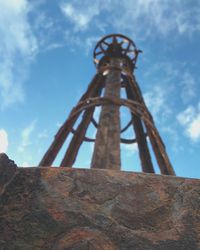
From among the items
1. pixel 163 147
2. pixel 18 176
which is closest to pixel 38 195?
pixel 18 176

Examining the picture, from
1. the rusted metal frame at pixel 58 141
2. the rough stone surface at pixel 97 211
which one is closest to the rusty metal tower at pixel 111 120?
the rusted metal frame at pixel 58 141

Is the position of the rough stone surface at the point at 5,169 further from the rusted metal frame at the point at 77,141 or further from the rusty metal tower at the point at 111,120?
the rusted metal frame at the point at 77,141

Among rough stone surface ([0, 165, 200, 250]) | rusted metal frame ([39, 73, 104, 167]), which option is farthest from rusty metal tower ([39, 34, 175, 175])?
rough stone surface ([0, 165, 200, 250])

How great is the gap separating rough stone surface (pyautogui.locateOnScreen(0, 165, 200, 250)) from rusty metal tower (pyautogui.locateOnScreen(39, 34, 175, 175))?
253 cm

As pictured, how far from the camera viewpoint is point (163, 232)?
1.45m

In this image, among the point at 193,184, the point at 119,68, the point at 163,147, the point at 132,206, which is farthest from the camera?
the point at 119,68

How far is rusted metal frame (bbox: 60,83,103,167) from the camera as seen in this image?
568 centimetres

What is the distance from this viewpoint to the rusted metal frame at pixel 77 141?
18.6 feet

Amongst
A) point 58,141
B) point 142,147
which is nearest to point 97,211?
point 58,141

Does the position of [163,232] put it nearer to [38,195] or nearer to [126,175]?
[126,175]

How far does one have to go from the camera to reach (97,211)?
1.52 metres

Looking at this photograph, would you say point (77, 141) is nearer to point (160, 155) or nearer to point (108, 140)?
point (108, 140)

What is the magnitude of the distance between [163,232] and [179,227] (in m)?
0.09

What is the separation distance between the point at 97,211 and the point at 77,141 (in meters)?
4.54
